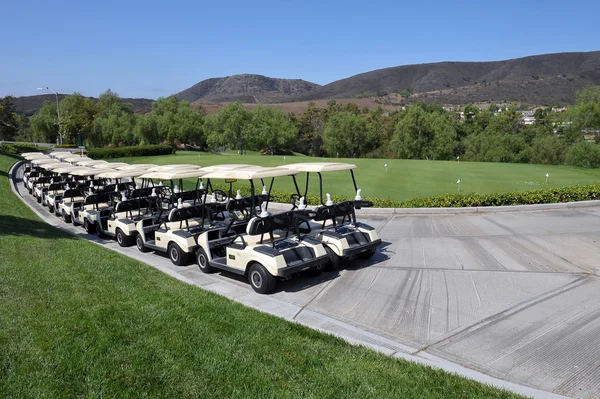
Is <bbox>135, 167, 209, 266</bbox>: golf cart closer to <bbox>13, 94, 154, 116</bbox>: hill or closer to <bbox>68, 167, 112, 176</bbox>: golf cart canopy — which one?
<bbox>68, 167, 112, 176</bbox>: golf cart canopy

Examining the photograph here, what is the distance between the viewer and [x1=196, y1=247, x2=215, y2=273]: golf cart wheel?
8837 millimetres

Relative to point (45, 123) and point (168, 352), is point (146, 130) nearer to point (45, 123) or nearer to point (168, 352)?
point (45, 123)

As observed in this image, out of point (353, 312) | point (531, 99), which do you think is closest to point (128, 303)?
point (353, 312)

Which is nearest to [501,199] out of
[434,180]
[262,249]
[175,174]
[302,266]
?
[434,180]

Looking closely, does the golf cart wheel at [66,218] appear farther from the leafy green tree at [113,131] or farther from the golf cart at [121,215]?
the leafy green tree at [113,131]

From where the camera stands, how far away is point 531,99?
126188 mm

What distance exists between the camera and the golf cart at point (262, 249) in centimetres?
752

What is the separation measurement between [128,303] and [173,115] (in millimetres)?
58574

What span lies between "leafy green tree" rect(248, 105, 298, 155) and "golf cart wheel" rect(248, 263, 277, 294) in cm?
5041

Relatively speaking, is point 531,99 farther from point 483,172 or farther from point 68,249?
point 68,249

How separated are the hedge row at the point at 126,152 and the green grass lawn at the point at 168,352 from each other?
39.2 metres

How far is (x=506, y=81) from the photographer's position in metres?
152

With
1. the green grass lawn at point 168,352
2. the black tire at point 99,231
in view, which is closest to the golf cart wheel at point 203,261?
the green grass lawn at point 168,352

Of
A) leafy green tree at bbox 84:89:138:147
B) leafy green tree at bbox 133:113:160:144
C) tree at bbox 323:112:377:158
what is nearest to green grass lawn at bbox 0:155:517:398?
leafy green tree at bbox 133:113:160:144
